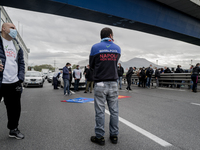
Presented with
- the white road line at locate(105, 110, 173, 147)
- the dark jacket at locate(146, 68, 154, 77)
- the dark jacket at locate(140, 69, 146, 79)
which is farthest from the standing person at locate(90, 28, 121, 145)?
the dark jacket at locate(140, 69, 146, 79)

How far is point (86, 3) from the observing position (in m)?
10.9

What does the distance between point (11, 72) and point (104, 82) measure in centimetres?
172

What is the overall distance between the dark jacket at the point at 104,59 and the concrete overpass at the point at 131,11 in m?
8.31

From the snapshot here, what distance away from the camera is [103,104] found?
302 centimetres

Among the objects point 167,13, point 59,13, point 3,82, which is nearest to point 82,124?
point 3,82

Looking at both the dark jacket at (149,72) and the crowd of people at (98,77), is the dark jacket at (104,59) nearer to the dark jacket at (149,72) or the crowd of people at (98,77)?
the crowd of people at (98,77)

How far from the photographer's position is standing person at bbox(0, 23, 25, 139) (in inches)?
120

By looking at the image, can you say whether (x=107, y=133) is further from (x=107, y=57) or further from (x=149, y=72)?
(x=149, y=72)

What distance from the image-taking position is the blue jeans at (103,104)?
9.71 feet

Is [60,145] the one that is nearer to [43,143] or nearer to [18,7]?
[43,143]

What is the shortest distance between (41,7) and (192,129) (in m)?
10.7

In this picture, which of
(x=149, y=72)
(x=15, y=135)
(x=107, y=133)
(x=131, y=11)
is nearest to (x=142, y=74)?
(x=149, y=72)

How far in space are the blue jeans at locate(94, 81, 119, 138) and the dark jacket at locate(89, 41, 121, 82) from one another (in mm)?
128

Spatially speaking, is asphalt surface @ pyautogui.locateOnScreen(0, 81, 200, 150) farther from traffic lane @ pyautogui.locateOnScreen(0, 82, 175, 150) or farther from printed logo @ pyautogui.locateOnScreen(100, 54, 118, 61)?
printed logo @ pyautogui.locateOnScreen(100, 54, 118, 61)
